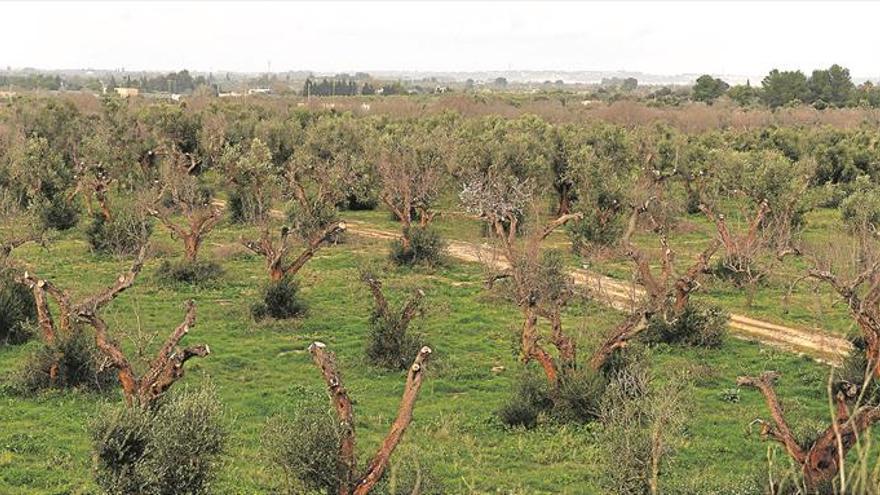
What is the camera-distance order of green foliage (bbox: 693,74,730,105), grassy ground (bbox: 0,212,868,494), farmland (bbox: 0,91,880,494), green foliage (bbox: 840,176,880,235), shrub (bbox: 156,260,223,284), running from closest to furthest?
farmland (bbox: 0,91,880,494), grassy ground (bbox: 0,212,868,494), shrub (bbox: 156,260,223,284), green foliage (bbox: 840,176,880,235), green foliage (bbox: 693,74,730,105)

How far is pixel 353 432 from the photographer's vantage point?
1371 centimetres

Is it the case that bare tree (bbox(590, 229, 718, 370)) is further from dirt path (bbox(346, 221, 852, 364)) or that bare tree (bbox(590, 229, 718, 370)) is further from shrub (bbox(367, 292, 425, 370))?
shrub (bbox(367, 292, 425, 370))

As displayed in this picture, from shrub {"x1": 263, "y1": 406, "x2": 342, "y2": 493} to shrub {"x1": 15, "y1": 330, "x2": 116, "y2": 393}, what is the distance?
8922mm

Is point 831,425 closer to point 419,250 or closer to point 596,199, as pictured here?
point 419,250

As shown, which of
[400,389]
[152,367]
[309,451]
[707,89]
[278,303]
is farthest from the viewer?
[707,89]

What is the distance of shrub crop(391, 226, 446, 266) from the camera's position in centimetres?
3797

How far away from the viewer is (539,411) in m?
19.9

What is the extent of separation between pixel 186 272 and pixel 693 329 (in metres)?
19.1

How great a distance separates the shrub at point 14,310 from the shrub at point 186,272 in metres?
7.12

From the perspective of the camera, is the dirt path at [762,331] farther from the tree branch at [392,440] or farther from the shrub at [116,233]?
the shrub at [116,233]

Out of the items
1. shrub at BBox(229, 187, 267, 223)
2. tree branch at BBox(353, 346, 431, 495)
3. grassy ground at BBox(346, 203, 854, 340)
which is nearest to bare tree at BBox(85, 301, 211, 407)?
tree branch at BBox(353, 346, 431, 495)

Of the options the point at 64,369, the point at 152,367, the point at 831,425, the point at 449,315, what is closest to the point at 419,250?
the point at 449,315

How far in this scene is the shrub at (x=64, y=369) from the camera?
2116 centimetres

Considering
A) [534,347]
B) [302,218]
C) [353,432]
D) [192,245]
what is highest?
[353,432]
